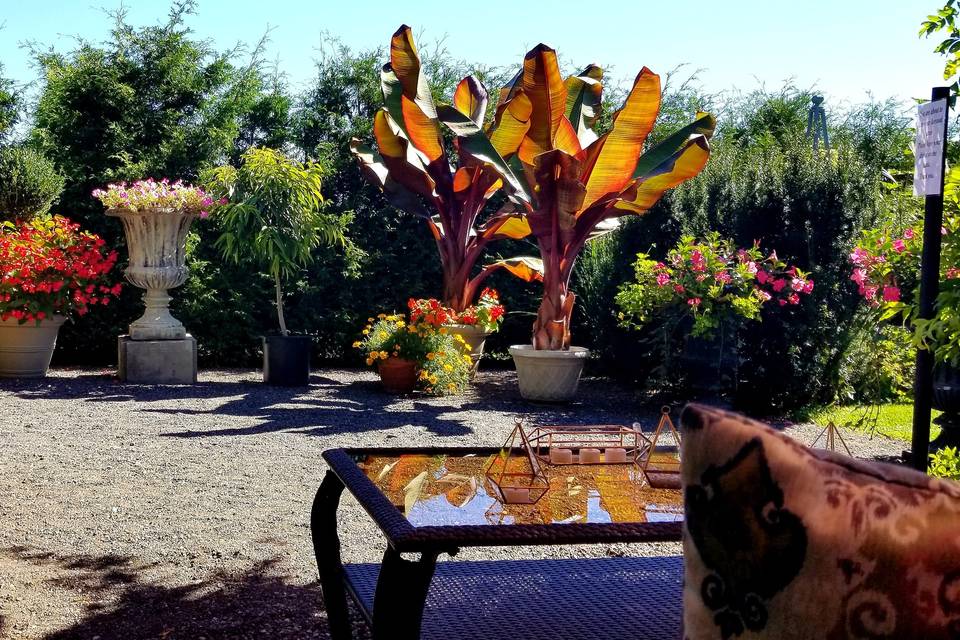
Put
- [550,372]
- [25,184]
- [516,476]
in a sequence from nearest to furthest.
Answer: [516,476]
[550,372]
[25,184]

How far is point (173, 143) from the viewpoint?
10.7 metres

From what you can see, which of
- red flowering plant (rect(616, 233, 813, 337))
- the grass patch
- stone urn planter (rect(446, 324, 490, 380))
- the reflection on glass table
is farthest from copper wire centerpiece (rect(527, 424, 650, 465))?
stone urn planter (rect(446, 324, 490, 380))

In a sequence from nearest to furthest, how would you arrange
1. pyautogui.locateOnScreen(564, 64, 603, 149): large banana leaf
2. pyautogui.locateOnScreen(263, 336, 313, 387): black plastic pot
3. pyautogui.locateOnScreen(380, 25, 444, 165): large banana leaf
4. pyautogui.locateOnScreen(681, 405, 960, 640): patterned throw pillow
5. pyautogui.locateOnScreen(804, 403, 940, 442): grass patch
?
pyautogui.locateOnScreen(681, 405, 960, 640): patterned throw pillow → pyautogui.locateOnScreen(804, 403, 940, 442): grass patch → pyautogui.locateOnScreen(380, 25, 444, 165): large banana leaf → pyautogui.locateOnScreen(564, 64, 603, 149): large banana leaf → pyautogui.locateOnScreen(263, 336, 313, 387): black plastic pot

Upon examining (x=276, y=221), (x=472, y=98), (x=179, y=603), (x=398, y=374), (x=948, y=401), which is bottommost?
(x=179, y=603)

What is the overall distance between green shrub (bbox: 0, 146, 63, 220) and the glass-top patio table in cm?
818

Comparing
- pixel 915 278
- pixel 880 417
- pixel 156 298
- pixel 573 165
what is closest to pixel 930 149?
pixel 915 278

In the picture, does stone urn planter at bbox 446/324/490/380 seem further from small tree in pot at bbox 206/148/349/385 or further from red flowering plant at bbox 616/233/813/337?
red flowering plant at bbox 616/233/813/337

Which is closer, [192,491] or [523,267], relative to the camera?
[192,491]

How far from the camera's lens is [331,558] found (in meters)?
2.85

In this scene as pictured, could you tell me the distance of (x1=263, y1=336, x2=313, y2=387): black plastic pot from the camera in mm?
9438

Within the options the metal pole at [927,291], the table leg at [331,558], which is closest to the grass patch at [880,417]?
the metal pole at [927,291]

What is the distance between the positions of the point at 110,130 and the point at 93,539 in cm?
728

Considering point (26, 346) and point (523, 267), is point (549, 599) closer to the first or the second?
point (523, 267)

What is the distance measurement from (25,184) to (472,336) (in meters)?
4.82
